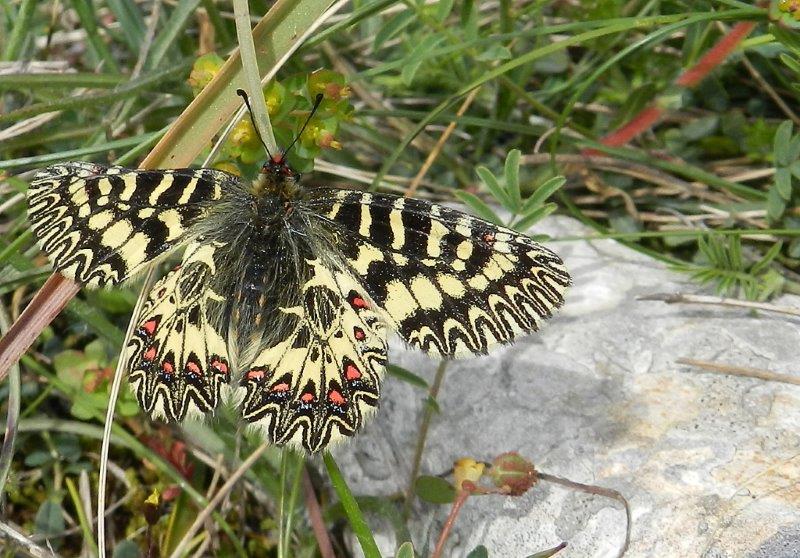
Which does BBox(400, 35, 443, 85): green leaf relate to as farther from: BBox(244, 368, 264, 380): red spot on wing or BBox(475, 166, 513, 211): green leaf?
BBox(244, 368, 264, 380): red spot on wing

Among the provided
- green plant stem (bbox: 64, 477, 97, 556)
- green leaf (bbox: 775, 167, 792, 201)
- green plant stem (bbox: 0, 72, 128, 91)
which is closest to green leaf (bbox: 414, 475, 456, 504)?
green plant stem (bbox: 64, 477, 97, 556)

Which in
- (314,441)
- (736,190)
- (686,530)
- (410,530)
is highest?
(314,441)

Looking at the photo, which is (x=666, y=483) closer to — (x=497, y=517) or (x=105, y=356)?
(x=497, y=517)

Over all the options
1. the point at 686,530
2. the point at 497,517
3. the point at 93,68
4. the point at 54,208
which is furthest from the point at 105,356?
the point at 686,530

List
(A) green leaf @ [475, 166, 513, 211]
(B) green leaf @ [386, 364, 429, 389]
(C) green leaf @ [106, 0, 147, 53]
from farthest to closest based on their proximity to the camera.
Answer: (C) green leaf @ [106, 0, 147, 53], (A) green leaf @ [475, 166, 513, 211], (B) green leaf @ [386, 364, 429, 389]

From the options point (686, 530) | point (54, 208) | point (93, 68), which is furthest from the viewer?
point (93, 68)

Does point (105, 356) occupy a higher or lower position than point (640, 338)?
higher
